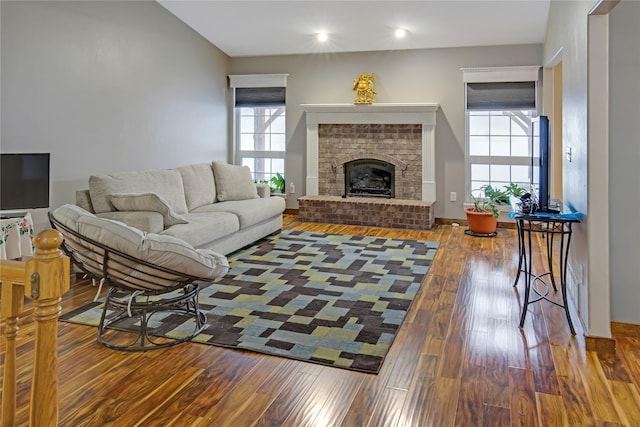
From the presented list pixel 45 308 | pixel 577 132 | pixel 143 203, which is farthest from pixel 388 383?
pixel 143 203

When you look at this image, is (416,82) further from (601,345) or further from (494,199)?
(601,345)

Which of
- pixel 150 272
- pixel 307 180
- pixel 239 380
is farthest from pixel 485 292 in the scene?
pixel 307 180

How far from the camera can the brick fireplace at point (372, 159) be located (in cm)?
715

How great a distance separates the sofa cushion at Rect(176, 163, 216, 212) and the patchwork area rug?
0.82m

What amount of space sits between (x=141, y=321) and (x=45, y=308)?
63.7 inches

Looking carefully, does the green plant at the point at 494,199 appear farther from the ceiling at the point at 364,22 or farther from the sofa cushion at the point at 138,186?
the sofa cushion at the point at 138,186

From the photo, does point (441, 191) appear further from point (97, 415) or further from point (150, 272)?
point (97, 415)

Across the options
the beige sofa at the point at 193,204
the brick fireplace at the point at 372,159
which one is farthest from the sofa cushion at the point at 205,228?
the brick fireplace at the point at 372,159

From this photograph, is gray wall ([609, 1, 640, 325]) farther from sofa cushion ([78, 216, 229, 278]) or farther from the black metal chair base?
the black metal chair base

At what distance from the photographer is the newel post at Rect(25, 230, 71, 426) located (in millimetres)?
1424

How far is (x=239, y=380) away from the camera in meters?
2.60

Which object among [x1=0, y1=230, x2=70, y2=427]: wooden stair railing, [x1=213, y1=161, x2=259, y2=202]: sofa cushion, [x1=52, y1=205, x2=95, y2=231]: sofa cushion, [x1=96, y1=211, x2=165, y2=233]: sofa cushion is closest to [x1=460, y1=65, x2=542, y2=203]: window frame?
[x1=213, y1=161, x2=259, y2=202]: sofa cushion

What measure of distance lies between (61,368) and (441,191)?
577cm

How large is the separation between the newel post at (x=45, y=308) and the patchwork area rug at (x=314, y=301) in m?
1.53
